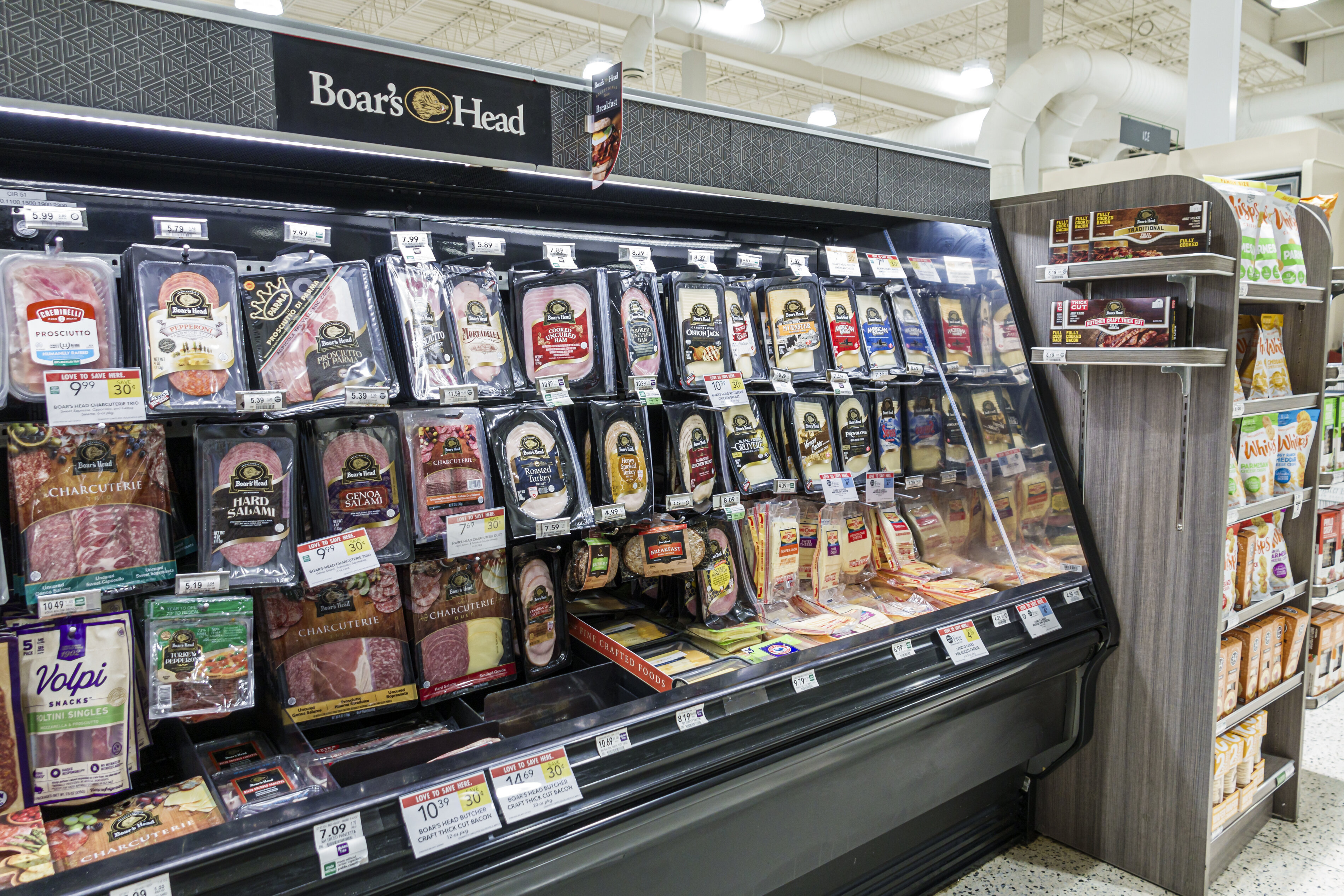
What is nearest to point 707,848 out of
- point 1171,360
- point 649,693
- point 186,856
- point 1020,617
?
point 649,693

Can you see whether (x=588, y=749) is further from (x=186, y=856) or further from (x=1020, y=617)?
(x=1020, y=617)

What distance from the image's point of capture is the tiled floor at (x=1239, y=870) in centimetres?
266

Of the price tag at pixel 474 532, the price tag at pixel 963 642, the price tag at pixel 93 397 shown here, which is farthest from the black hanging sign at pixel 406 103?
the price tag at pixel 963 642

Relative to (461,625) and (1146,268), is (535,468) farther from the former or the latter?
(1146,268)

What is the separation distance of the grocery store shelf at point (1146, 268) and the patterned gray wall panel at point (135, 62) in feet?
7.13

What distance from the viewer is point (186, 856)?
4.02 ft

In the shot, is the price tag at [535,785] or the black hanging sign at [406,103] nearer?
the price tag at [535,785]

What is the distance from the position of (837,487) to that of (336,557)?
1452 millimetres

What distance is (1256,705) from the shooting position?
9.20 feet

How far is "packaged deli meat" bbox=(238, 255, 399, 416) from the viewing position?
1679 mm

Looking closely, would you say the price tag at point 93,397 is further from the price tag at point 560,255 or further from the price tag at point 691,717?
the price tag at point 691,717

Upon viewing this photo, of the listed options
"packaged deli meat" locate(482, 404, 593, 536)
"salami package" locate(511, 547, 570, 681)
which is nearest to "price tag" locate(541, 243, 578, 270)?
"packaged deli meat" locate(482, 404, 593, 536)

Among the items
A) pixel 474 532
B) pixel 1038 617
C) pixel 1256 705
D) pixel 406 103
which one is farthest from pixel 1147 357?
pixel 406 103

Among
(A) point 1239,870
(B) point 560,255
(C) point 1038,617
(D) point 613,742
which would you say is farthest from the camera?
(A) point 1239,870
